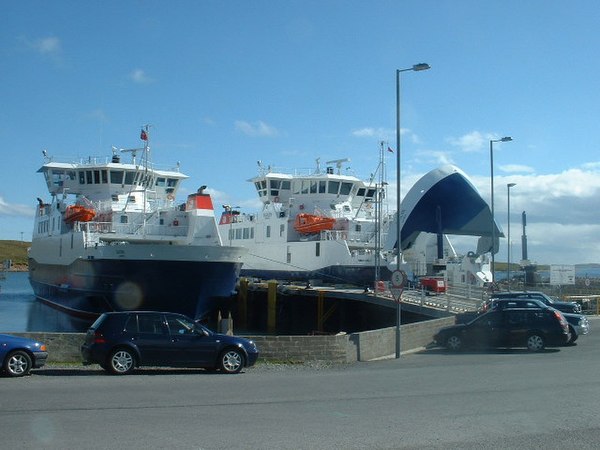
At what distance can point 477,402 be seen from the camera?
11.2 m

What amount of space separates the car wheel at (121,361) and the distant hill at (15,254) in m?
149

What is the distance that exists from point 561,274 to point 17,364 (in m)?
36.4

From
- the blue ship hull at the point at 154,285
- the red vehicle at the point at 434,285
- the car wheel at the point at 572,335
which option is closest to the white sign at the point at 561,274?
the red vehicle at the point at 434,285

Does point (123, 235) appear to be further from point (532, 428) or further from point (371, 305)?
point (532, 428)

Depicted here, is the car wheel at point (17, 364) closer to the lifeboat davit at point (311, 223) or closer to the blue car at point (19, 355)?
the blue car at point (19, 355)

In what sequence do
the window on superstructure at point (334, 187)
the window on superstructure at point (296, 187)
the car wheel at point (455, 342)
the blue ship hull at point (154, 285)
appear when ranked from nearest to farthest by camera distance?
the car wheel at point (455, 342)
the blue ship hull at point (154, 285)
the window on superstructure at point (334, 187)
the window on superstructure at point (296, 187)

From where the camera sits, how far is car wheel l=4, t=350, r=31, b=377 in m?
13.9

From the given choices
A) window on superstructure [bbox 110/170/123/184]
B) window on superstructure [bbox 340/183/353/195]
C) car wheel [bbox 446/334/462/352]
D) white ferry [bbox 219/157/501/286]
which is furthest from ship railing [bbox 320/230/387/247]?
car wheel [bbox 446/334/462/352]

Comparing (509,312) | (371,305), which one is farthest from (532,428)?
(371,305)

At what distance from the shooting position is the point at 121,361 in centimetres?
1491

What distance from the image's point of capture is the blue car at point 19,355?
45.5 ft

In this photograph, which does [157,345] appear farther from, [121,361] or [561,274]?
[561,274]

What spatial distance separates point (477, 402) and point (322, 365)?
6757mm

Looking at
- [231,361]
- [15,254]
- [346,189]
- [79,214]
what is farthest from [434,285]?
[15,254]
